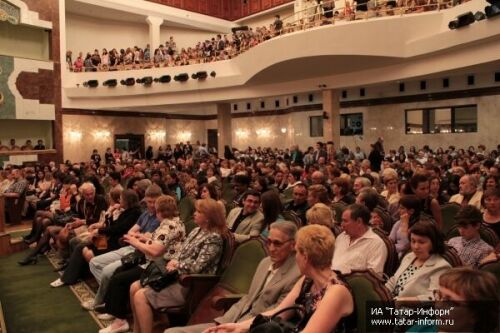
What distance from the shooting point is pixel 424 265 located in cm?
279

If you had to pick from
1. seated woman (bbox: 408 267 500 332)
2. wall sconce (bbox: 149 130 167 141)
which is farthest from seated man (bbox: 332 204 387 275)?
wall sconce (bbox: 149 130 167 141)

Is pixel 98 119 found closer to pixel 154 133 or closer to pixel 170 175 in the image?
pixel 154 133

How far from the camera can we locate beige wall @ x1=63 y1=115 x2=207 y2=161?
20906mm

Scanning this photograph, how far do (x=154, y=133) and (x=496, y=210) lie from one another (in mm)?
22745

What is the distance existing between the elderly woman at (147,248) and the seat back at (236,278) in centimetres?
63

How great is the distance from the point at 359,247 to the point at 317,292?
1.06 m

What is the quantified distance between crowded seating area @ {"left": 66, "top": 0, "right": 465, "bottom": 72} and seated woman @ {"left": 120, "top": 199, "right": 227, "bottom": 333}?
33.2ft

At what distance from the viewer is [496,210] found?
12.9ft

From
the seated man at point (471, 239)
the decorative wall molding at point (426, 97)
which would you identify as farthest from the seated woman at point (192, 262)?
the decorative wall molding at point (426, 97)

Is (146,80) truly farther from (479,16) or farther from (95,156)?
(479,16)

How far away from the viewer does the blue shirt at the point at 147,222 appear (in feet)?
15.3

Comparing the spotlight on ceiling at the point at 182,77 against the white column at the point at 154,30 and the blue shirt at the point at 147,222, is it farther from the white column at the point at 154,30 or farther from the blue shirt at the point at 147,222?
the blue shirt at the point at 147,222

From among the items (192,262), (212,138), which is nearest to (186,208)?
(192,262)

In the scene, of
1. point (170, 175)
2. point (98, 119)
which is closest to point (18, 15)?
point (98, 119)
